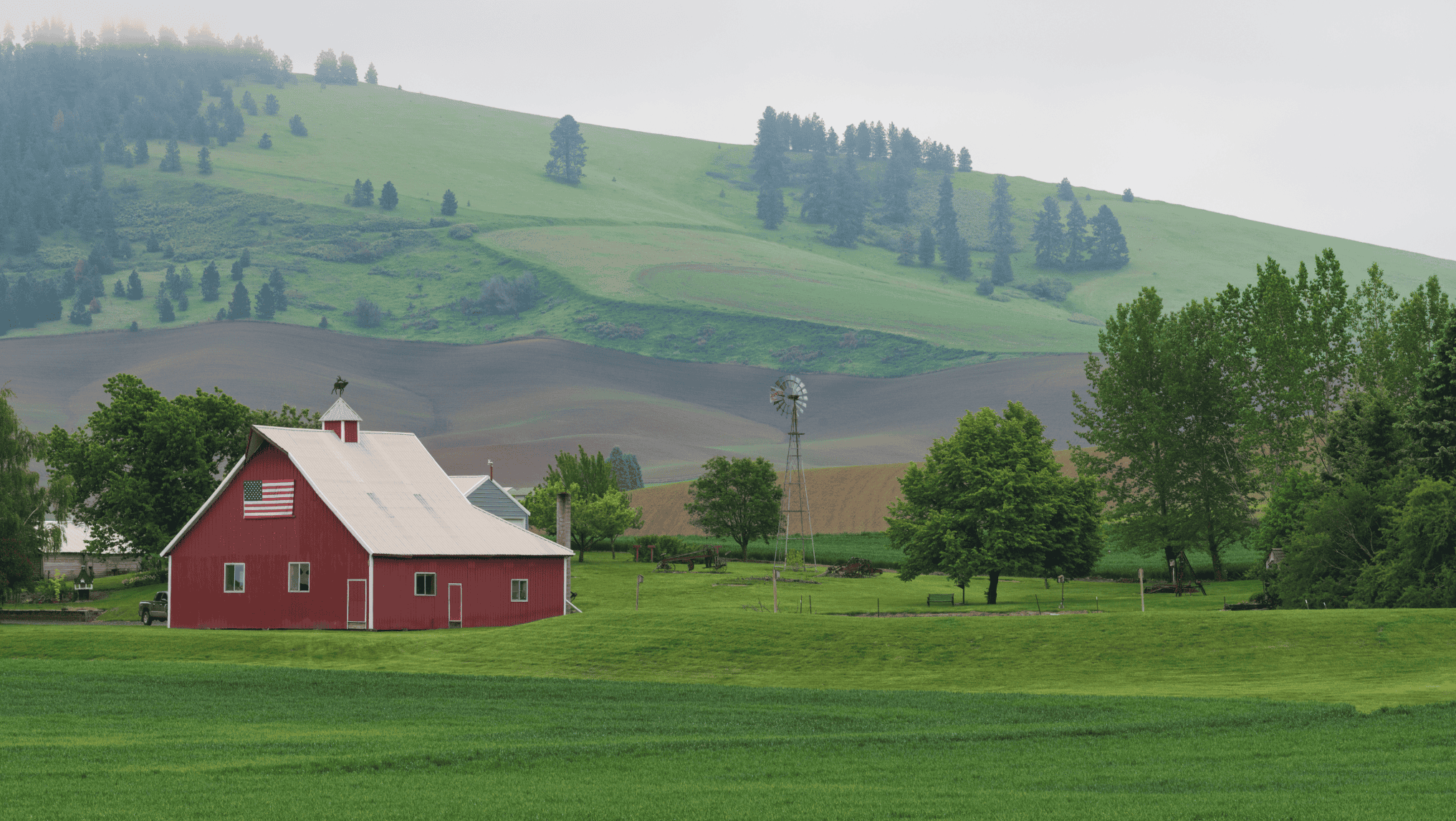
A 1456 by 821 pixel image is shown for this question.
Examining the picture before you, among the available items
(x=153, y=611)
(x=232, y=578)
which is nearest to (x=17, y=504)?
(x=153, y=611)

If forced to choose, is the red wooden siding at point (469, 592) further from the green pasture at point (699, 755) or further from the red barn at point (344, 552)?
the green pasture at point (699, 755)

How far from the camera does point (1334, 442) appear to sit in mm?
53500

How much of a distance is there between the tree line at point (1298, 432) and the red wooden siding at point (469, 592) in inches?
1221

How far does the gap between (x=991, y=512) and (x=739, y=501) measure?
41.1m

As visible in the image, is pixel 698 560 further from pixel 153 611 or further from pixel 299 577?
pixel 299 577

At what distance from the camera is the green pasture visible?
57.8 ft

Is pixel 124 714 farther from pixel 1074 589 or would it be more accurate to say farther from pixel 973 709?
pixel 1074 589

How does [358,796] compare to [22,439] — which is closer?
[358,796]

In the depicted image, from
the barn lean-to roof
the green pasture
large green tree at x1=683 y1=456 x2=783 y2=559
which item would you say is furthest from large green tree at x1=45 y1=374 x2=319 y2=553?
the green pasture

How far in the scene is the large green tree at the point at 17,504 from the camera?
61562 mm

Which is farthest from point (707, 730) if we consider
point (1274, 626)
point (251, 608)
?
point (251, 608)

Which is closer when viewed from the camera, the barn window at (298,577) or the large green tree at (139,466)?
the barn window at (298,577)

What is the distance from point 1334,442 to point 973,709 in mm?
31504

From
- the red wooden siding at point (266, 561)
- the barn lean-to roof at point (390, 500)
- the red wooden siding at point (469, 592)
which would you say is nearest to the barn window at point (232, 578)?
the red wooden siding at point (266, 561)
